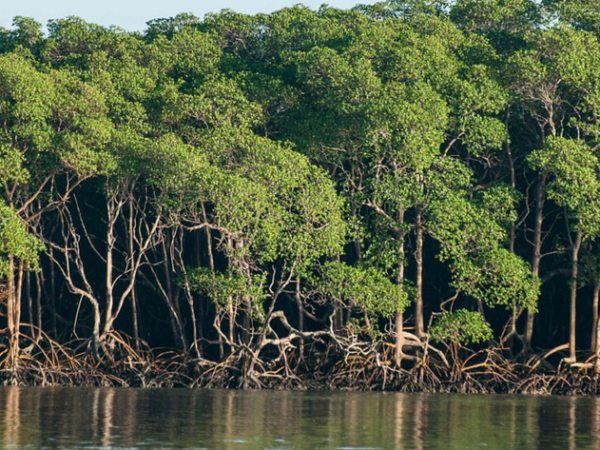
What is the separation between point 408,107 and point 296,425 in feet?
42.5

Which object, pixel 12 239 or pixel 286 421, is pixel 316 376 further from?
pixel 286 421

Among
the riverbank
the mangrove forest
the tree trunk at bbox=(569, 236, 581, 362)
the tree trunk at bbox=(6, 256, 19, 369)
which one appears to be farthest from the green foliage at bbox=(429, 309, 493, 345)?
the tree trunk at bbox=(6, 256, 19, 369)

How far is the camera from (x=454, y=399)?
107 feet

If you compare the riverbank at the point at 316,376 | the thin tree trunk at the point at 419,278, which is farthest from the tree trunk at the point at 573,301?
the thin tree trunk at the point at 419,278

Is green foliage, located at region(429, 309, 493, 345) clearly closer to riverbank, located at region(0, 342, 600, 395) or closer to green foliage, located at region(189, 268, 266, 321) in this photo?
riverbank, located at region(0, 342, 600, 395)

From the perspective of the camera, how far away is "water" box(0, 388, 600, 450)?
71.6 feet

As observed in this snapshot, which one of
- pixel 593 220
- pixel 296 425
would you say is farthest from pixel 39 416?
pixel 593 220

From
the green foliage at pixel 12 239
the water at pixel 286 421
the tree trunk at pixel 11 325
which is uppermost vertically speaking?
the green foliage at pixel 12 239

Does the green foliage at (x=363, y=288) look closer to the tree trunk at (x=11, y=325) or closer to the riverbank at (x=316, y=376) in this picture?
the riverbank at (x=316, y=376)

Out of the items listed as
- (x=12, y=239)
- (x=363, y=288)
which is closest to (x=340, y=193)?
(x=363, y=288)

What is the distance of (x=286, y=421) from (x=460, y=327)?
10.7 meters

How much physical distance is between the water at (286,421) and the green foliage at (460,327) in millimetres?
2010

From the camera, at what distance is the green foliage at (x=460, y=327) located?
3491cm

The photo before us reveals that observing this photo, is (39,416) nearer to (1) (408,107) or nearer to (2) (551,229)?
(1) (408,107)
